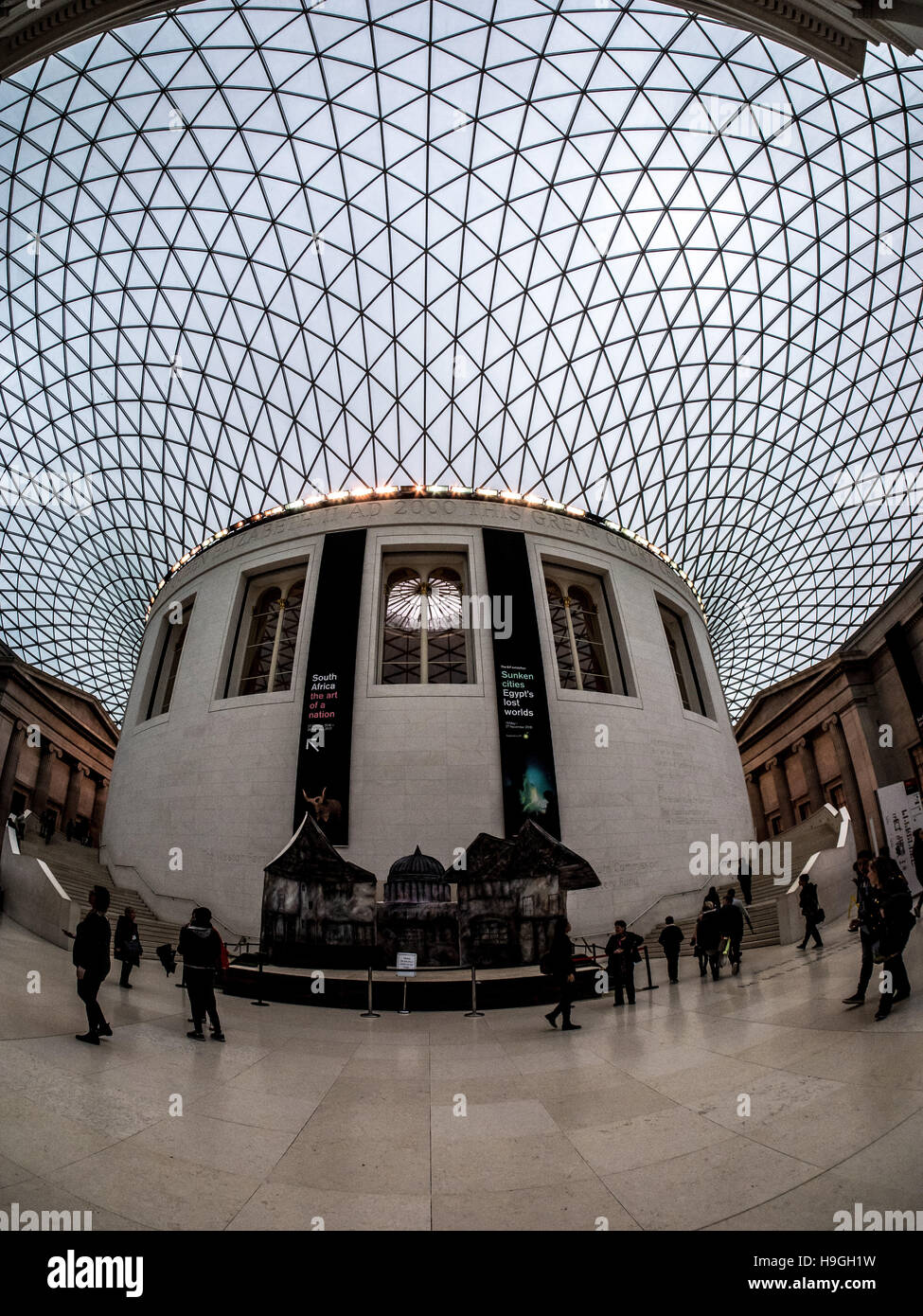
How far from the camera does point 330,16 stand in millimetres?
21609

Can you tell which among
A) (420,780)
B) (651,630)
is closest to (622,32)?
(651,630)

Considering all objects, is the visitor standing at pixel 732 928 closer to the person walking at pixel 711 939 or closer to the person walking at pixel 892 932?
the person walking at pixel 711 939

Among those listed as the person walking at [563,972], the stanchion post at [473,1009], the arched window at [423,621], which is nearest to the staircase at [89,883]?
the stanchion post at [473,1009]

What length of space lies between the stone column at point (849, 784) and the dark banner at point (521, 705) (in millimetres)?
22057

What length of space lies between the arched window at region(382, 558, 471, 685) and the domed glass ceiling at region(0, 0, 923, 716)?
576cm

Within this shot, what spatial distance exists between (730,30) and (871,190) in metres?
9.10

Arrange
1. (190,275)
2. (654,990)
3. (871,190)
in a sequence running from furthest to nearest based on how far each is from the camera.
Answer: (190,275) < (871,190) < (654,990)

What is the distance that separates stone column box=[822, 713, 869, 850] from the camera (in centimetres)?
3528

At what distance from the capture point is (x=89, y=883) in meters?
24.6

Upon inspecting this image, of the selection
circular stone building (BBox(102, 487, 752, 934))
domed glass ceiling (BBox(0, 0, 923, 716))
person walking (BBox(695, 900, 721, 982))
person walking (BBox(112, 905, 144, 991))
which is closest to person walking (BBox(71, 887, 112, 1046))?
person walking (BBox(112, 905, 144, 991))

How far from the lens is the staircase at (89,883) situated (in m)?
21.0

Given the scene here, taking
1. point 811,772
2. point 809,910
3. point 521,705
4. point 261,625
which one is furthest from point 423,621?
point 811,772

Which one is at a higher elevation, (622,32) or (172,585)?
(622,32)
